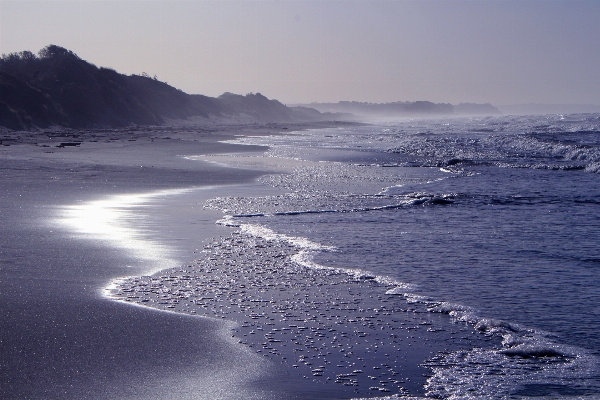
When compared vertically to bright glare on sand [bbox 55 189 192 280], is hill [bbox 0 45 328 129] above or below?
above

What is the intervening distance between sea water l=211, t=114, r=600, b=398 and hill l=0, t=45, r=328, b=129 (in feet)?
107

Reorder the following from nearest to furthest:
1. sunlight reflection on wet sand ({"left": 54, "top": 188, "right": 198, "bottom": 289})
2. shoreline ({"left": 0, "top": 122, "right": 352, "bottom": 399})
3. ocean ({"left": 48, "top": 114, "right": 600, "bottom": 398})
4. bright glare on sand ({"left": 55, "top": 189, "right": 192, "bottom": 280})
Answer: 1. shoreline ({"left": 0, "top": 122, "right": 352, "bottom": 399})
2. ocean ({"left": 48, "top": 114, "right": 600, "bottom": 398})
3. sunlight reflection on wet sand ({"left": 54, "top": 188, "right": 198, "bottom": 289})
4. bright glare on sand ({"left": 55, "top": 189, "right": 192, "bottom": 280})

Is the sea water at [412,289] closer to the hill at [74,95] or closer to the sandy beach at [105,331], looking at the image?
the sandy beach at [105,331]

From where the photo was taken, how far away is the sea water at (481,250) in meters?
4.46

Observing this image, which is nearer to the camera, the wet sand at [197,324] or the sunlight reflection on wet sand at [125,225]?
the wet sand at [197,324]

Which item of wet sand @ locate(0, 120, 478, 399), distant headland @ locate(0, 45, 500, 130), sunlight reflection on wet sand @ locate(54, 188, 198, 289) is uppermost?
distant headland @ locate(0, 45, 500, 130)

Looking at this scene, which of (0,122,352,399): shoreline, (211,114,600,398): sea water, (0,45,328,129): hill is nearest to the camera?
(0,122,352,399): shoreline

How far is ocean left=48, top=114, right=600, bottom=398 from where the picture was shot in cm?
436

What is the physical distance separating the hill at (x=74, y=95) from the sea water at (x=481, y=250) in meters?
32.6

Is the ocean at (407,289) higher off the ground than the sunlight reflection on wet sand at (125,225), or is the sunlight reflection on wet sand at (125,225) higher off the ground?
the sunlight reflection on wet sand at (125,225)

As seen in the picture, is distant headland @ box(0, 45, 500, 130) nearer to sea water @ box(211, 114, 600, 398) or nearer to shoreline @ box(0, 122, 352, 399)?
sea water @ box(211, 114, 600, 398)

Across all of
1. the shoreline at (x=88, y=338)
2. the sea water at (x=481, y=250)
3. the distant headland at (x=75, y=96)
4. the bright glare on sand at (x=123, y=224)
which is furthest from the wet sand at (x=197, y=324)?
the distant headland at (x=75, y=96)

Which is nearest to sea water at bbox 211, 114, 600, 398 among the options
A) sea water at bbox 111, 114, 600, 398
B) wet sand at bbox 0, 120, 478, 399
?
sea water at bbox 111, 114, 600, 398

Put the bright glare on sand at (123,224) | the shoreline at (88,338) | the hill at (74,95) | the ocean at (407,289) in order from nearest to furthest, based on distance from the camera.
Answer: the shoreline at (88,338) → the ocean at (407,289) → the bright glare on sand at (123,224) → the hill at (74,95)
